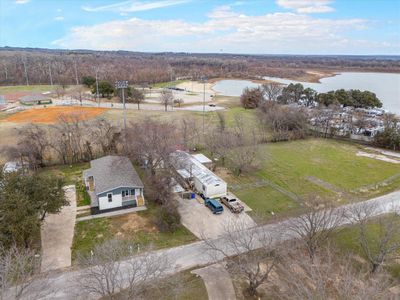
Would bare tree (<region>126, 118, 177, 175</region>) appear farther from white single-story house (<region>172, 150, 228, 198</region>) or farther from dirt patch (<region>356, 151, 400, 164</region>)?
dirt patch (<region>356, 151, 400, 164</region>)

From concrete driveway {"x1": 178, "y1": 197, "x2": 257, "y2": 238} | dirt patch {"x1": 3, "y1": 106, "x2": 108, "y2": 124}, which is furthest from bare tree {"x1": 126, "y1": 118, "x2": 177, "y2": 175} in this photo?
dirt patch {"x1": 3, "y1": 106, "x2": 108, "y2": 124}

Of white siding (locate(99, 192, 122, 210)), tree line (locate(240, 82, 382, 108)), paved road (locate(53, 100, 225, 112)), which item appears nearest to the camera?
white siding (locate(99, 192, 122, 210))

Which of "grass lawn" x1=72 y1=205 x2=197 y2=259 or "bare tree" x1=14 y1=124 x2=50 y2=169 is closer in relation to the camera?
"grass lawn" x1=72 y1=205 x2=197 y2=259

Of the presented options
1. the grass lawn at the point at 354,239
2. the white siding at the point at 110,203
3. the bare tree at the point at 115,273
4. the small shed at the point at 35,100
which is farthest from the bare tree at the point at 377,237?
the small shed at the point at 35,100

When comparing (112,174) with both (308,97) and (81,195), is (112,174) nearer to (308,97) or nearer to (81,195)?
(81,195)

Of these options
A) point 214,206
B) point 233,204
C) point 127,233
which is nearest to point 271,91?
point 233,204

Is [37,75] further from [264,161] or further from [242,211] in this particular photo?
[242,211]

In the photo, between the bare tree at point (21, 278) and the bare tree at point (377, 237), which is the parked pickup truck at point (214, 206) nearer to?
the bare tree at point (377, 237)
